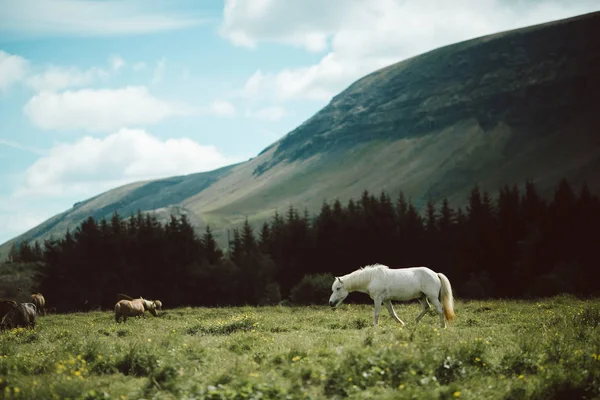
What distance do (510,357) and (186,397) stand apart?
297 inches

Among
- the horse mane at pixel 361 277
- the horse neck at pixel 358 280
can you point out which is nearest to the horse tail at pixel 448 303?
the horse mane at pixel 361 277

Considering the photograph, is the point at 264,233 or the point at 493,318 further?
the point at 264,233

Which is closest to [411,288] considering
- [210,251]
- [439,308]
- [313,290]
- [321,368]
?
[439,308]

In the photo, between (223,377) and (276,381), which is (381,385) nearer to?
(276,381)

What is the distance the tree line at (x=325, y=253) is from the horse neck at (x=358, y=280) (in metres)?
45.9

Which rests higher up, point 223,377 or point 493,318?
point 223,377

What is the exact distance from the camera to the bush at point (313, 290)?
49750 millimetres

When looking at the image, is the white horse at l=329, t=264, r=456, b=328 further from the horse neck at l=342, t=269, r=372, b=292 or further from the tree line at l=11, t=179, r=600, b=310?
the tree line at l=11, t=179, r=600, b=310

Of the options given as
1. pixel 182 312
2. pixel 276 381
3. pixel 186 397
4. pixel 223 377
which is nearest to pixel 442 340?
pixel 276 381

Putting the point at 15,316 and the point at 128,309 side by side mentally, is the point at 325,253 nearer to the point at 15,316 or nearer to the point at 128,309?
the point at 128,309

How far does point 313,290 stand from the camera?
50844 mm

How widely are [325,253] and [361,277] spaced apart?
5590 centimetres

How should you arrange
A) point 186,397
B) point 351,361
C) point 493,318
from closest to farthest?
point 186,397
point 351,361
point 493,318

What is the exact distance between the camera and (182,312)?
31641mm
